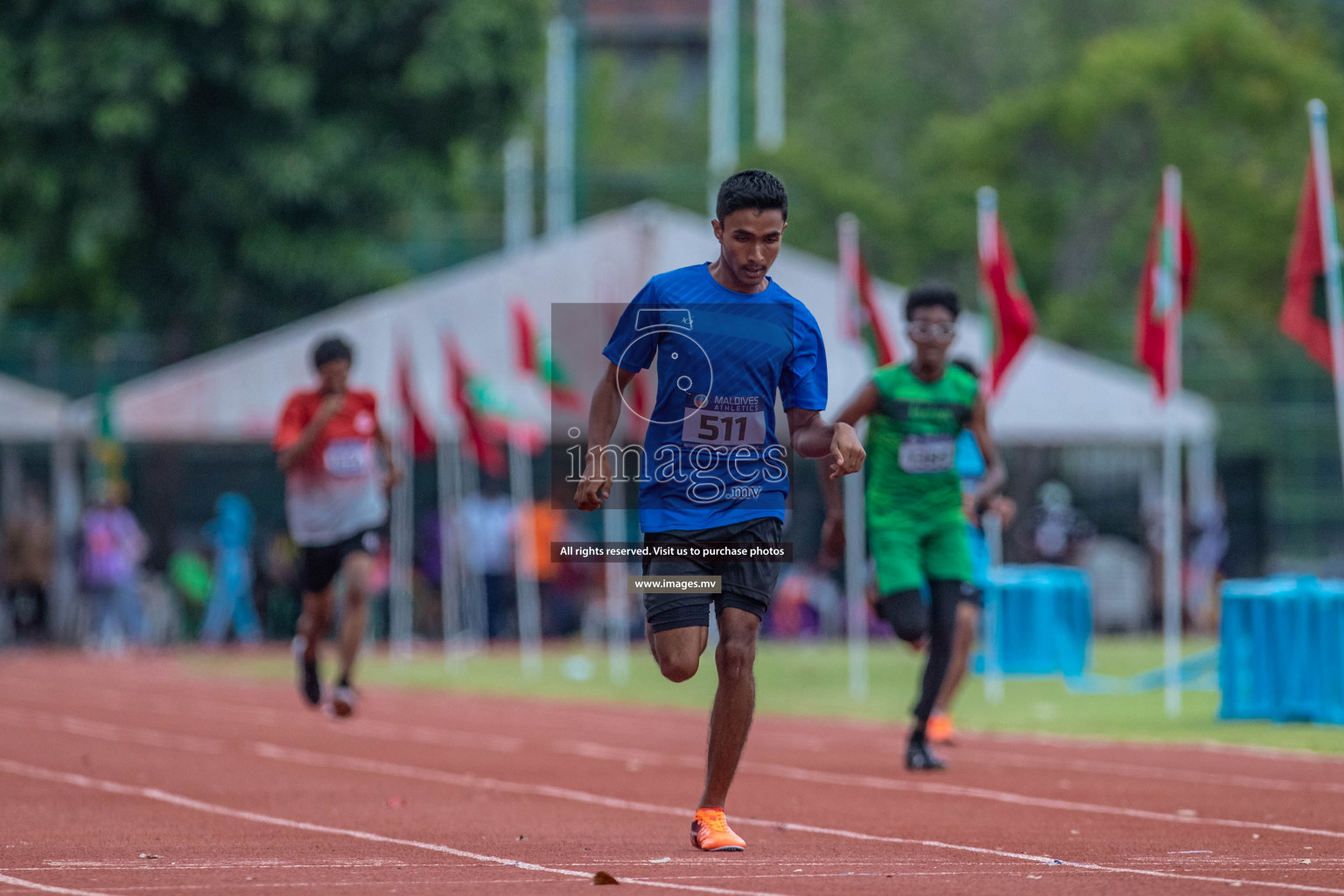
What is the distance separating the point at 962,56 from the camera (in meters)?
50.0

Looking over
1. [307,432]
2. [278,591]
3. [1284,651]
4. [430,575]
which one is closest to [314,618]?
[307,432]

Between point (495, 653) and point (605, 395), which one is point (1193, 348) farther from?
point (605, 395)

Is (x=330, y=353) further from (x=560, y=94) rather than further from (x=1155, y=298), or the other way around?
(x=560, y=94)

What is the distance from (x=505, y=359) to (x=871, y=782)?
15076mm

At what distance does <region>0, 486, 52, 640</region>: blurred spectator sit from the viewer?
26.8m

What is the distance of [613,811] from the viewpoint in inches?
352

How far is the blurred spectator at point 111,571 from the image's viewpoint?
2575 cm

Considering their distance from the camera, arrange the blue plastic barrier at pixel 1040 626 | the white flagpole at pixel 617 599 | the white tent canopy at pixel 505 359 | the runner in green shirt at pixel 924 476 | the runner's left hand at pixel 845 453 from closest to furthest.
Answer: the runner's left hand at pixel 845 453, the runner in green shirt at pixel 924 476, the blue plastic barrier at pixel 1040 626, the white flagpole at pixel 617 599, the white tent canopy at pixel 505 359

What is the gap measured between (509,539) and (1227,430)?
46.8 ft

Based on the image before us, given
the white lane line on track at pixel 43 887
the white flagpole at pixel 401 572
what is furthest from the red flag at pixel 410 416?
the white lane line on track at pixel 43 887

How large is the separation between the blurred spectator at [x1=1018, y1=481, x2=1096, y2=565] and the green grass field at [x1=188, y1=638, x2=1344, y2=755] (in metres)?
1.19

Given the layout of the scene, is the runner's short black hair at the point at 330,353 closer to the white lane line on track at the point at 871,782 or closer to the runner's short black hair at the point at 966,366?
the white lane line on track at the point at 871,782

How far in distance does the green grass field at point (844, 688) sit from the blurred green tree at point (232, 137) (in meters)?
7.05

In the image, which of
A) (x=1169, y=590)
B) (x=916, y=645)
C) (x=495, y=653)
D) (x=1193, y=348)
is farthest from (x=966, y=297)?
(x=916, y=645)
